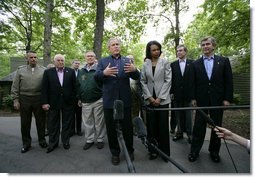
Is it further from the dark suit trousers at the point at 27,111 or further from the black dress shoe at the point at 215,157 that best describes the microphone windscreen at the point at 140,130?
the dark suit trousers at the point at 27,111

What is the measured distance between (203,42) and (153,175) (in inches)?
58.8

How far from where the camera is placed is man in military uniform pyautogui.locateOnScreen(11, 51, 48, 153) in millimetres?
3121

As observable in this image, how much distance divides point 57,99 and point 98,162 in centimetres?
102

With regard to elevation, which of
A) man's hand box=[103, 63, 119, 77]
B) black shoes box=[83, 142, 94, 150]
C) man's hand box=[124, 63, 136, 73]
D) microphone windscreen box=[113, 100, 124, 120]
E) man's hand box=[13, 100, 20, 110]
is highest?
man's hand box=[124, 63, 136, 73]

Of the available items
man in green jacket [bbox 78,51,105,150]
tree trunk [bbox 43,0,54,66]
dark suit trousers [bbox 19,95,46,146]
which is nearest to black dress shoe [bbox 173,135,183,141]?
man in green jacket [bbox 78,51,105,150]

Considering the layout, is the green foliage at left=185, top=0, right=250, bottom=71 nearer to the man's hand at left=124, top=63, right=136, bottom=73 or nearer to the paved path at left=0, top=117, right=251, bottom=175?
the paved path at left=0, top=117, right=251, bottom=175

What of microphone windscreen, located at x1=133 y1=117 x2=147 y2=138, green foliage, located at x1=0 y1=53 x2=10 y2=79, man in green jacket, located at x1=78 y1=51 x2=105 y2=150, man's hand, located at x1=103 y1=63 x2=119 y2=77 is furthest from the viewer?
green foliage, located at x1=0 y1=53 x2=10 y2=79

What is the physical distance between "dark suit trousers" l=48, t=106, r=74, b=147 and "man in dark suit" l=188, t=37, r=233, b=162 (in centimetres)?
160

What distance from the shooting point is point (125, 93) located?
2543 millimetres

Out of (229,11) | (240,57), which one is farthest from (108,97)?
(240,57)

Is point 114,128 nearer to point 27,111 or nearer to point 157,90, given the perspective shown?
point 157,90

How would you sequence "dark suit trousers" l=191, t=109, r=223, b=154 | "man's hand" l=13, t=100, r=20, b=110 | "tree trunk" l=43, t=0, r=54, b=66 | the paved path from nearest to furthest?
1. the paved path
2. "dark suit trousers" l=191, t=109, r=223, b=154
3. "man's hand" l=13, t=100, r=20, b=110
4. "tree trunk" l=43, t=0, r=54, b=66

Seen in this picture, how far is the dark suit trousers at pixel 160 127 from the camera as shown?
261 centimetres

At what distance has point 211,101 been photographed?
8.52 ft
